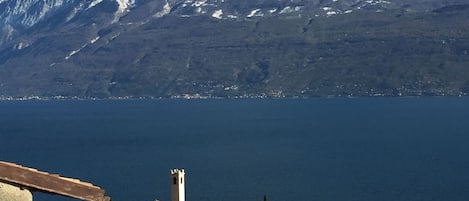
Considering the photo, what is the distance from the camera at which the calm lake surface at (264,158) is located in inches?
3590

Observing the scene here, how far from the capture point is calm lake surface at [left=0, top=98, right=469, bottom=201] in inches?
3590

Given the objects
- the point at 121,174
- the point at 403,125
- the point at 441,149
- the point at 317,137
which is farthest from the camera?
the point at 403,125

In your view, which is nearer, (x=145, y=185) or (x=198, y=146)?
(x=145, y=185)

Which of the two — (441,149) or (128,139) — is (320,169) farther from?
(128,139)

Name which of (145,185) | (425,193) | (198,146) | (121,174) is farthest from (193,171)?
(198,146)

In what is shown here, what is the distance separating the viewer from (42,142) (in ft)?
531

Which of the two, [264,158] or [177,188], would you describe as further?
[264,158]

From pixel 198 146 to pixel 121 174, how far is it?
39.2 m

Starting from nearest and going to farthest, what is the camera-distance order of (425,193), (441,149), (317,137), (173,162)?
(425,193) → (173,162) → (441,149) → (317,137)

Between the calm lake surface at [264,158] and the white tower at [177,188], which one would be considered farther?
the calm lake surface at [264,158]

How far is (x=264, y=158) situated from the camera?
411 ft

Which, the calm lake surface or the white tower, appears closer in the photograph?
the white tower

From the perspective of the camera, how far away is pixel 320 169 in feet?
372

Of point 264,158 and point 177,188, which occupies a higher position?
point 264,158
